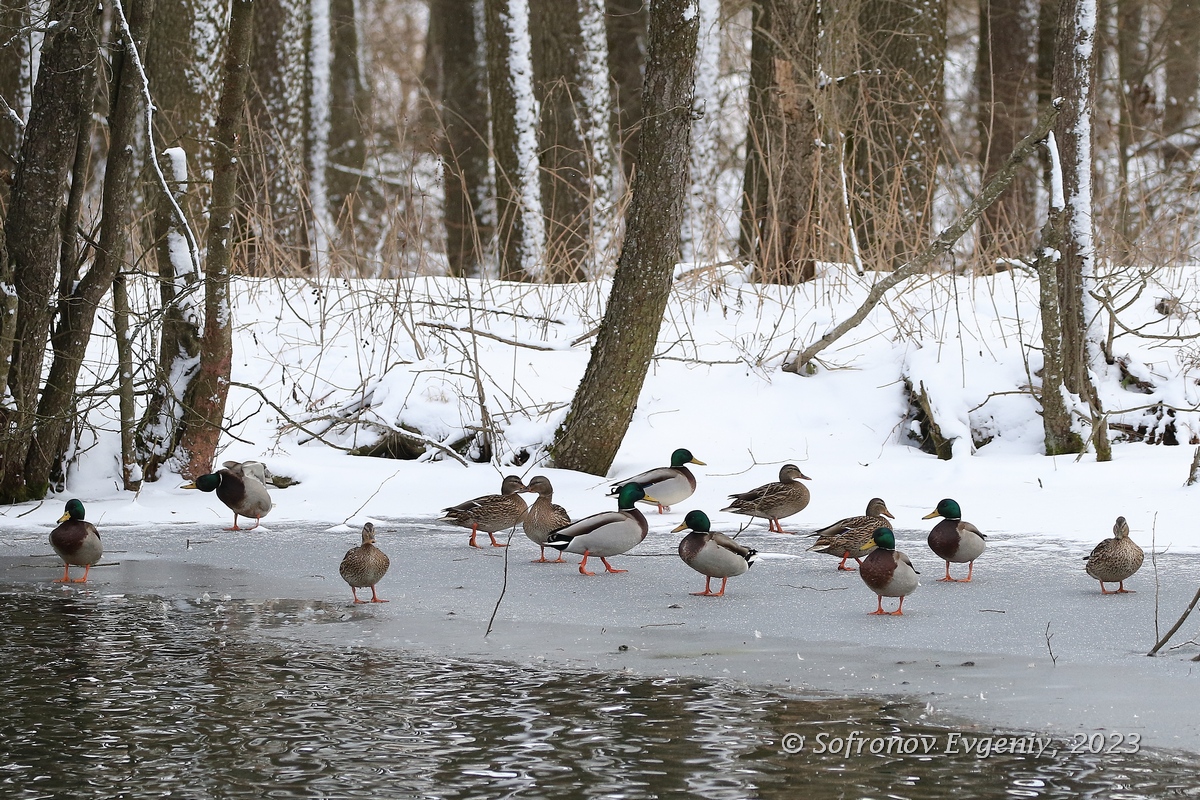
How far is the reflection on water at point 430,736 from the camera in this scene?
3.24 m

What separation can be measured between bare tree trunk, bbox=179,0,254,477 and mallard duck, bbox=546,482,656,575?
317cm

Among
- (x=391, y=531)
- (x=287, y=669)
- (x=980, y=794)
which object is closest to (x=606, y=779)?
(x=980, y=794)

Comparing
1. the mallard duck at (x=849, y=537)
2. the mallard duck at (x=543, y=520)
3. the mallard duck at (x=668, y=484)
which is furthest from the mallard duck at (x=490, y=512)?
the mallard duck at (x=849, y=537)

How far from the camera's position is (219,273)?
826 cm

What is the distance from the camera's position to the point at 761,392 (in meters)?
10.1

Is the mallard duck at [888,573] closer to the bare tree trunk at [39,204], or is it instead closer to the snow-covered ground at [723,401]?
the snow-covered ground at [723,401]

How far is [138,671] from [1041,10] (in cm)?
1860

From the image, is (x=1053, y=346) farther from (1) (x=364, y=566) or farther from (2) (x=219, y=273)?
(2) (x=219, y=273)

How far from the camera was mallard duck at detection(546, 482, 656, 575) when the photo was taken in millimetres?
6055

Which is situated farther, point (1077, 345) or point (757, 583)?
point (1077, 345)

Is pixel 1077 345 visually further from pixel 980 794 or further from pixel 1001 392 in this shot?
pixel 980 794

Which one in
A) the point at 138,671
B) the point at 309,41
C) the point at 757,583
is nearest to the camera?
the point at 138,671

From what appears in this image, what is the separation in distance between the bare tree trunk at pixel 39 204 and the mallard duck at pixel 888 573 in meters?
5.20

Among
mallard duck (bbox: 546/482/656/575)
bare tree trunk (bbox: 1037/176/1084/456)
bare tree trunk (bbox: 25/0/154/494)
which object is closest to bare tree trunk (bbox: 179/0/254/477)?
bare tree trunk (bbox: 25/0/154/494)
